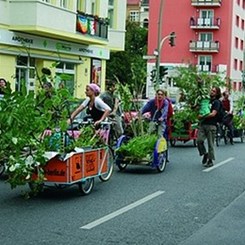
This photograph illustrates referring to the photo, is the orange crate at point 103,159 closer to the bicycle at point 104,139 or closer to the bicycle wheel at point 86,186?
the bicycle at point 104,139

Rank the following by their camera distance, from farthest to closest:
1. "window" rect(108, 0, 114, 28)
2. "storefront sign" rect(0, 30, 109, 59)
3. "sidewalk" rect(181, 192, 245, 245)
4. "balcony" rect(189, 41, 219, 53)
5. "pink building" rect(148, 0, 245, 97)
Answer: "pink building" rect(148, 0, 245, 97)
"balcony" rect(189, 41, 219, 53)
"window" rect(108, 0, 114, 28)
"storefront sign" rect(0, 30, 109, 59)
"sidewalk" rect(181, 192, 245, 245)

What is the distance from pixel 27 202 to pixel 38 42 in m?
19.7

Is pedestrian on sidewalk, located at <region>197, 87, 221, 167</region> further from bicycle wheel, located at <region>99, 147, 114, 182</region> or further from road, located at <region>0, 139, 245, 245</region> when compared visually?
bicycle wheel, located at <region>99, 147, 114, 182</region>

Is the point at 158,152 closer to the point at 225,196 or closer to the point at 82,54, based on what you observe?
the point at 225,196

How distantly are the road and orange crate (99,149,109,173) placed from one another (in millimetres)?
359

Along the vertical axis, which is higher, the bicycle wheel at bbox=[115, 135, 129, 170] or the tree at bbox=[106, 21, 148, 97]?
the tree at bbox=[106, 21, 148, 97]

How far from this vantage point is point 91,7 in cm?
3525

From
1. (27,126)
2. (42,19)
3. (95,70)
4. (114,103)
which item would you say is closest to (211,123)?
(114,103)

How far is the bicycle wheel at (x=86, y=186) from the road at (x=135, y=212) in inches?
4.4

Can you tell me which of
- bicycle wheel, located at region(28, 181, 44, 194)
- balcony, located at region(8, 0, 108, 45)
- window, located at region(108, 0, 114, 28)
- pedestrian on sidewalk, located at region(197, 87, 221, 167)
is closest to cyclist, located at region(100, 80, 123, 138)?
pedestrian on sidewalk, located at region(197, 87, 221, 167)

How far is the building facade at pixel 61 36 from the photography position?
27.5 m

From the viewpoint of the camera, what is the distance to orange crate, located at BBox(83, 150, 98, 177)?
1098cm

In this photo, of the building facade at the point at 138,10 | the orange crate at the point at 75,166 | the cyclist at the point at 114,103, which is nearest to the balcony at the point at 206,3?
the building facade at the point at 138,10

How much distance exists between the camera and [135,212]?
9.78m
